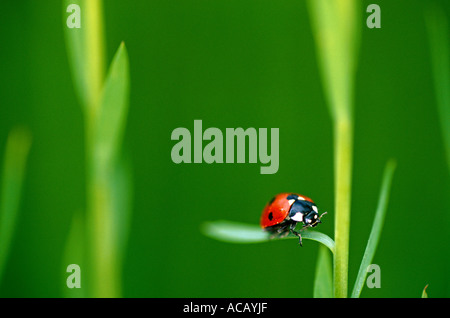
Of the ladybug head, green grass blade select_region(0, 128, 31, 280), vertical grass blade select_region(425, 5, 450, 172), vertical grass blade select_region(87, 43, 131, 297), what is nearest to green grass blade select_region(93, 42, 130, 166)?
vertical grass blade select_region(87, 43, 131, 297)

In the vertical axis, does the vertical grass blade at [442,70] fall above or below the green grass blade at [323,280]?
above

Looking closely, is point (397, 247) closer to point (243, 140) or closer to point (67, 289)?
point (243, 140)

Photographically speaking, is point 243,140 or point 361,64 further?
point 361,64

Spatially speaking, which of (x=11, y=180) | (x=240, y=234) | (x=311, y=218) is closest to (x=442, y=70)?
(x=311, y=218)

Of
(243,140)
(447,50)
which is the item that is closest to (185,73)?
(243,140)

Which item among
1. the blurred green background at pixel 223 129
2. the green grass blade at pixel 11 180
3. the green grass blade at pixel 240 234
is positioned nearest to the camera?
the green grass blade at pixel 240 234

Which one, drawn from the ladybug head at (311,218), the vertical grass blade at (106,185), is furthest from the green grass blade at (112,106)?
the ladybug head at (311,218)

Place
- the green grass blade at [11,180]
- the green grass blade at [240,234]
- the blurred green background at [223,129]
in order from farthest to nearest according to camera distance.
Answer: the blurred green background at [223,129] → the green grass blade at [11,180] → the green grass blade at [240,234]

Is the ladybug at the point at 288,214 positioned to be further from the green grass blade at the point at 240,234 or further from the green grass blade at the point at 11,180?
the green grass blade at the point at 11,180

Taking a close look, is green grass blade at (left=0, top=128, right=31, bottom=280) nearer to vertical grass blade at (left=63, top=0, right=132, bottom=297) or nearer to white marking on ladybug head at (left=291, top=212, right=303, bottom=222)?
vertical grass blade at (left=63, top=0, right=132, bottom=297)
